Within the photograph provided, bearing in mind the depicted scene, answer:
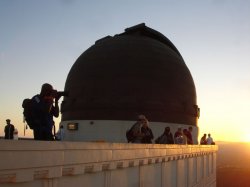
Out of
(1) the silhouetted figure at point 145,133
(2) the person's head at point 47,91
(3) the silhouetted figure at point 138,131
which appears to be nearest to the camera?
(2) the person's head at point 47,91

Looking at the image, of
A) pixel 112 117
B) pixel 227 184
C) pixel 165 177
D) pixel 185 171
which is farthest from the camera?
pixel 227 184

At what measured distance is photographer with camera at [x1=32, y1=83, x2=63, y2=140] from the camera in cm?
726

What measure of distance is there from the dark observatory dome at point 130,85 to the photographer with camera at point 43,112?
28025 mm

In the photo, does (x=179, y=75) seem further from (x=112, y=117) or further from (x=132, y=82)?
(x=112, y=117)

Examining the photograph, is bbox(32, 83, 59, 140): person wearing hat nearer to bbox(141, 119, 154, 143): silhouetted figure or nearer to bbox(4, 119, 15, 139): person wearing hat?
bbox(141, 119, 154, 143): silhouetted figure

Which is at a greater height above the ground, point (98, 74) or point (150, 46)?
point (150, 46)

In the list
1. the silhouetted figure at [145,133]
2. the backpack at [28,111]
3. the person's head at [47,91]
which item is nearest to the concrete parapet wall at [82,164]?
the silhouetted figure at [145,133]

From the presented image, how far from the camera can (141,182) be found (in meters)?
12.0

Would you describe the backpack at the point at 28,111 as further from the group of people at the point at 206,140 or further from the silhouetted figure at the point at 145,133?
the group of people at the point at 206,140

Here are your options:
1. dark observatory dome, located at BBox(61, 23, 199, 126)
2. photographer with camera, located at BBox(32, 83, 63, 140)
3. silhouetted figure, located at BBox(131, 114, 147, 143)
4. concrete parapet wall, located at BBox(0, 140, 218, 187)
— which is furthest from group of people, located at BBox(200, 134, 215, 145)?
photographer with camera, located at BBox(32, 83, 63, 140)

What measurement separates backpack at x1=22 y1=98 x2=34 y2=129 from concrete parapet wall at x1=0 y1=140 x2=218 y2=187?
912 mm

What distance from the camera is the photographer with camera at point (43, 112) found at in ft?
23.8

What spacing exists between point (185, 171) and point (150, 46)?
21360 millimetres


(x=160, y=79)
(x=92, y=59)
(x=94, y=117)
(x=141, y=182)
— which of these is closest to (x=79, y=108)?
(x=94, y=117)
